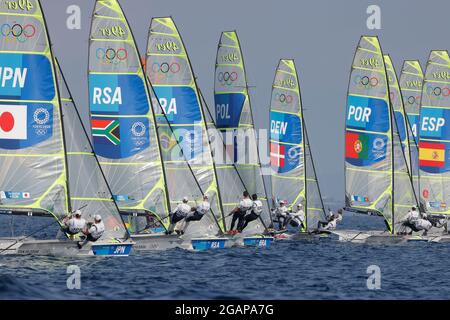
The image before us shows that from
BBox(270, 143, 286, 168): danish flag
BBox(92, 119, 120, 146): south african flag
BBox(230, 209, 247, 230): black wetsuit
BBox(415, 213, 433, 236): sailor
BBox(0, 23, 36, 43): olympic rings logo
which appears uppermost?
BBox(0, 23, 36, 43): olympic rings logo

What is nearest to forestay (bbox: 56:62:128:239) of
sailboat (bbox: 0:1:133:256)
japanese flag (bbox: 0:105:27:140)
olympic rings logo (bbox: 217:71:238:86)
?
sailboat (bbox: 0:1:133:256)

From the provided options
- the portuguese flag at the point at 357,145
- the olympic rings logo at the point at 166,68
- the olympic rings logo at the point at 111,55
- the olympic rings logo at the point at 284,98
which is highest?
the olympic rings logo at the point at 111,55

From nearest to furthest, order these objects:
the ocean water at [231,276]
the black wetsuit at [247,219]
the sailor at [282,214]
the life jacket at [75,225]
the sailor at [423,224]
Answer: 1. the ocean water at [231,276]
2. the life jacket at [75,225]
3. the black wetsuit at [247,219]
4. the sailor at [423,224]
5. the sailor at [282,214]

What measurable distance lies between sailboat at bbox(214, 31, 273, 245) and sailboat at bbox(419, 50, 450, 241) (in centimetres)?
995

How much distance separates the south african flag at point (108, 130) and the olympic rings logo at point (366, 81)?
47.2ft

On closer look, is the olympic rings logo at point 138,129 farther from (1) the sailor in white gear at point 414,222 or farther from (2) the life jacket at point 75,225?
(1) the sailor in white gear at point 414,222

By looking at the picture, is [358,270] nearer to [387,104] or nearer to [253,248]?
[253,248]

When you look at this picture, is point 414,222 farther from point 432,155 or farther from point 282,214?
point 432,155

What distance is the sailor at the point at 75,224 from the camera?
3326 centimetres

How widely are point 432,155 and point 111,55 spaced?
70.3 ft

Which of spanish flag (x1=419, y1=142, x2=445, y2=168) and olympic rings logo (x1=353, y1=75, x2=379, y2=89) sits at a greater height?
olympic rings logo (x1=353, y1=75, x2=379, y2=89)

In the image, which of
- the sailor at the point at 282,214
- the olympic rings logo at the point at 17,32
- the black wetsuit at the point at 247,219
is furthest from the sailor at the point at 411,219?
the olympic rings logo at the point at 17,32

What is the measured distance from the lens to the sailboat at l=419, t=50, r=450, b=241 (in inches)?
2165

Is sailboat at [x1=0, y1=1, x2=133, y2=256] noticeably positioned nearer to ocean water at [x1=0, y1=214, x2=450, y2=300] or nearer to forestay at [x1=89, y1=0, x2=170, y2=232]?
ocean water at [x1=0, y1=214, x2=450, y2=300]
